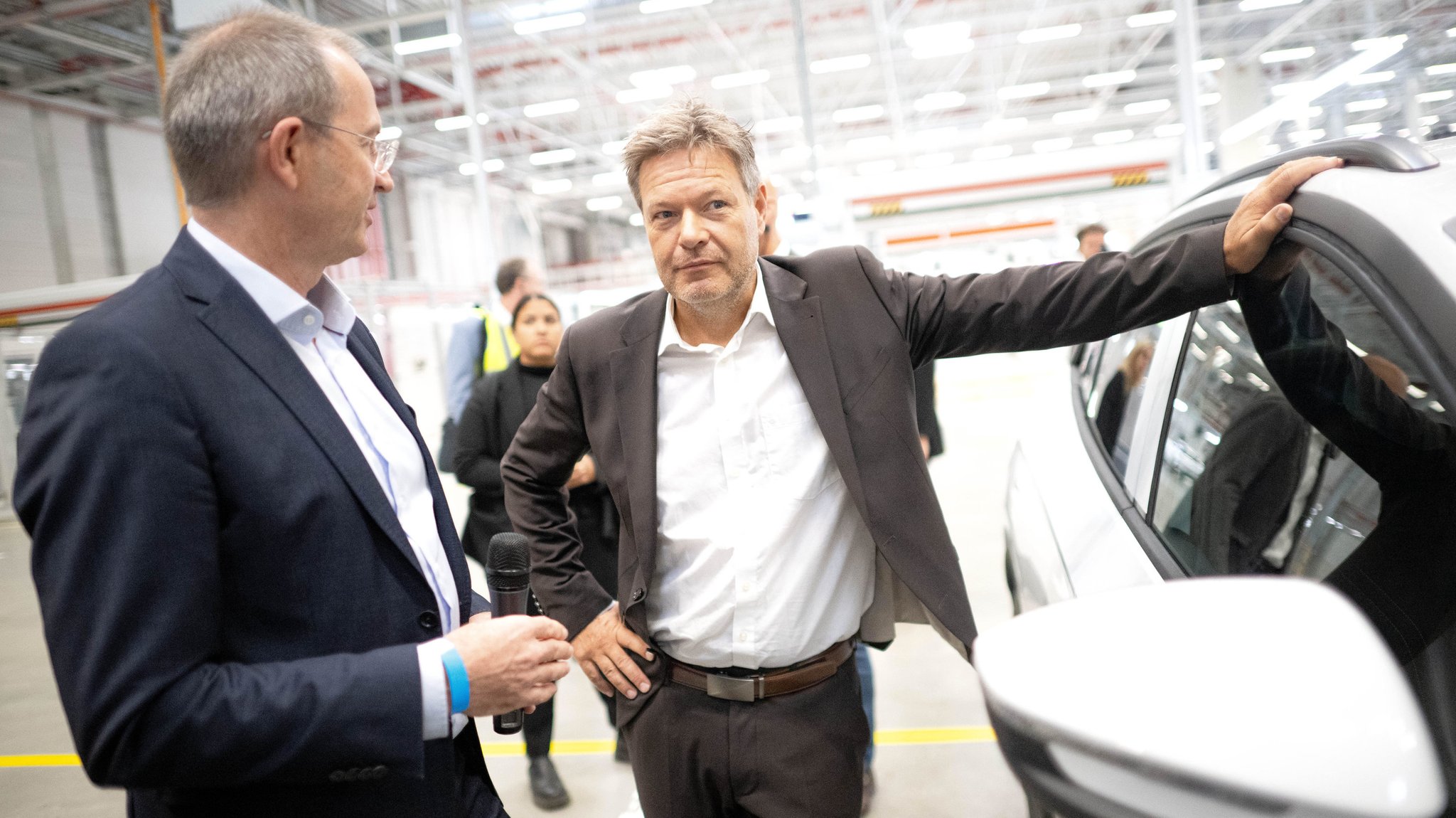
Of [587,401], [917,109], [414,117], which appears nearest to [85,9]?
[587,401]

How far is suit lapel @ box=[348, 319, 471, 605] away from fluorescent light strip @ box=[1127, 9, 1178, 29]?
51.2 feet

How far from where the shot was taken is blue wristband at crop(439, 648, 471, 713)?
A: 99cm

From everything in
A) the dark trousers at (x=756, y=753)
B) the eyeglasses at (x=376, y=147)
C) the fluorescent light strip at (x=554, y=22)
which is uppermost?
the fluorescent light strip at (x=554, y=22)

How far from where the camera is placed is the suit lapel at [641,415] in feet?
5.00

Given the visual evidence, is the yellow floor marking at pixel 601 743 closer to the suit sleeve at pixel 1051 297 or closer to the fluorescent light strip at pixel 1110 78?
the suit sleeve at pixel 1051 297

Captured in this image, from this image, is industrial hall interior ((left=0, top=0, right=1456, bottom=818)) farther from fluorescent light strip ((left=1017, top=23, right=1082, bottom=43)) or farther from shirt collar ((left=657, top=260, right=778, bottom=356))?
fluorescent light strip ((left=1017, top=23, right=1082, bottom=43))

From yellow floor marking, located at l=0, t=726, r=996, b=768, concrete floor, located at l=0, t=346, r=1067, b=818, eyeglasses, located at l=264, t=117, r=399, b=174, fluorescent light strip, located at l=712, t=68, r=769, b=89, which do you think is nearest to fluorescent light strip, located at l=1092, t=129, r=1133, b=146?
fluorescent light strip, located at l=712, t=68, r=769, b=89

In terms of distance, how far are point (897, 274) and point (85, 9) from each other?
678 centimetres

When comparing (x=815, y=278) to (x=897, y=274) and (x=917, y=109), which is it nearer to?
(x=897, y=274)

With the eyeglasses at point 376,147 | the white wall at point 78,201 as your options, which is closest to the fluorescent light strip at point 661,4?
the white wall at point 78,201

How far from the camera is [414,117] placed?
678 inches

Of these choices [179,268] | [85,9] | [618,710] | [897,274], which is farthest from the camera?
[85,9]

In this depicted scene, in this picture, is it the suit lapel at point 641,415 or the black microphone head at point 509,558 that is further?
the suit lapel at point 641,415

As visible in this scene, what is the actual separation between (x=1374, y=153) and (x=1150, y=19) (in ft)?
51.8
